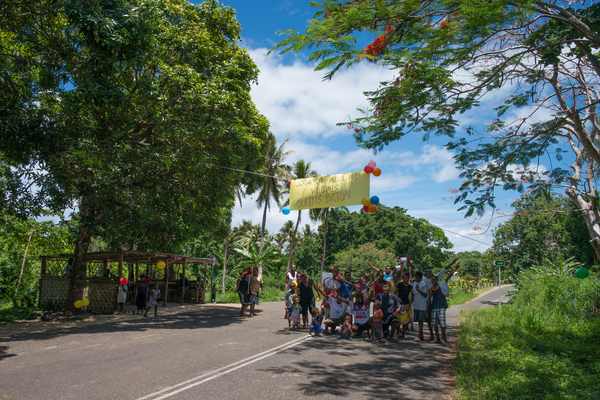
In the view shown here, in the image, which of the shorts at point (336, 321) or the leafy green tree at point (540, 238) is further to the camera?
the leafy green tree at point (540, 238)

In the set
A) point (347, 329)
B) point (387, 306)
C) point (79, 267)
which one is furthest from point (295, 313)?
point (79, 267)

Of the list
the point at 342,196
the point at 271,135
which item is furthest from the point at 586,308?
the point at 271,135

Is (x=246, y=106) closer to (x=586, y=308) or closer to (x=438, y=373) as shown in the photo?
(x=438, y=373)

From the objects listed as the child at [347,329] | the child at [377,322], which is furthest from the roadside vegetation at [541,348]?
the child at [347,329]

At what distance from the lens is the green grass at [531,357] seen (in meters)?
5.52

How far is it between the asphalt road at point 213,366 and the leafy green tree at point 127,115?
4176 millimetres

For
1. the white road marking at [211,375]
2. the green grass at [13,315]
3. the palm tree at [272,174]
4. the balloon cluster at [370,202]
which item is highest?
the palm tree at [272,174]

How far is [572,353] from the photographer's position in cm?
793

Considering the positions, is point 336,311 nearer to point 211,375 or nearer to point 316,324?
point 316,324

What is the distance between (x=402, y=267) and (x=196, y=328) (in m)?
6.78

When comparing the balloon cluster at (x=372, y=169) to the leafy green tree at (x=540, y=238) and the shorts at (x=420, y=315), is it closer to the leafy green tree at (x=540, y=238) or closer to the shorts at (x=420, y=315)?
the shorts at (x=420, y=315)

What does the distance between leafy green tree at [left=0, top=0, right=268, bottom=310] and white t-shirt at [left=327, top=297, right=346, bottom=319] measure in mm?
6406

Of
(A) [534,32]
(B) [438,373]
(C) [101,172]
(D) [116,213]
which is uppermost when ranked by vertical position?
(A) [534,32]

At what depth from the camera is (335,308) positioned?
11.2 metres
